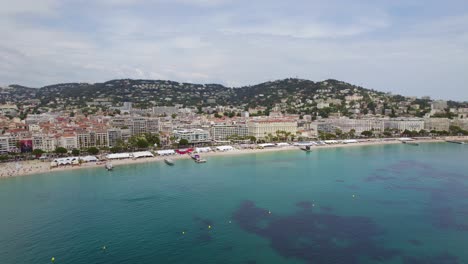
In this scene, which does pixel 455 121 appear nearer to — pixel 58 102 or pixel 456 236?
pixel 456 236

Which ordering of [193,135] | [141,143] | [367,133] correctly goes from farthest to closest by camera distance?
[367,133], [193,135], [141,143]

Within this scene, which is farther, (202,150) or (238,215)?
(202,150)

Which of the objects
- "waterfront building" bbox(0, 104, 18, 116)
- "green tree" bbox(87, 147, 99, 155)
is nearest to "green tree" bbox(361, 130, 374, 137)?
"green tree" bbox(87, 147, 99, 155)

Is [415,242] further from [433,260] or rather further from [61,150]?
[61,150]

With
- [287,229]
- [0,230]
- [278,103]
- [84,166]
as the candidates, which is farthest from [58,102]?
[287,229]

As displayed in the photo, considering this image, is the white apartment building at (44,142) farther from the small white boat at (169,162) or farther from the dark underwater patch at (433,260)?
the dark underwater patch at (433,260)

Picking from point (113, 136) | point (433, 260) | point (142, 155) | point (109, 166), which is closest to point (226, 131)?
point (113, 136)

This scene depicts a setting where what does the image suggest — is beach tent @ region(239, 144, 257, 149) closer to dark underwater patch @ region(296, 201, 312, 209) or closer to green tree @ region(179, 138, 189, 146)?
green tree @ region(179, 138, 189, 146)
